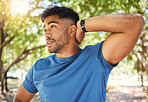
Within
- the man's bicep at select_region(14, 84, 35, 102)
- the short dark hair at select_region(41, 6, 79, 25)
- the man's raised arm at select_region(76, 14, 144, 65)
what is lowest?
the man's bicep at select_region(14, 84, 35, 102)

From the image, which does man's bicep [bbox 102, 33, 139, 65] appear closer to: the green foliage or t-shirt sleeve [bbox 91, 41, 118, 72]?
t-shirt sleeve [bbox 91, 41, 118, 72]

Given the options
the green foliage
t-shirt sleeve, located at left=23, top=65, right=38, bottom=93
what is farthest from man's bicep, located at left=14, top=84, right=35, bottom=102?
the green foliage

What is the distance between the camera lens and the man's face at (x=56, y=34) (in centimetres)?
171

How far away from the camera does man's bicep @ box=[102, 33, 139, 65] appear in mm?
1385

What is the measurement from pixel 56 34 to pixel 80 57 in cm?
36

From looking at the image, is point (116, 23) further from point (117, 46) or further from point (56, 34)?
point (56, 34)

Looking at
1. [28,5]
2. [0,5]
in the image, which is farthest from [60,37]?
[28,5]

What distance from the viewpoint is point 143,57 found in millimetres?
6855

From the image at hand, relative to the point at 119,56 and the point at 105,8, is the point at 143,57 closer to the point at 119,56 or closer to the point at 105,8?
the point at 105,8

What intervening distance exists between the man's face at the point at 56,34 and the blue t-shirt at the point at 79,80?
21cm

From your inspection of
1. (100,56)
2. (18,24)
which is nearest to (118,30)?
(100,56)

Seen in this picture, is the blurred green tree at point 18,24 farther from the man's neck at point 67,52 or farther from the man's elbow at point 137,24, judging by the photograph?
the man's elbow at point 137,24

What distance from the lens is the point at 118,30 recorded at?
4.56 ft

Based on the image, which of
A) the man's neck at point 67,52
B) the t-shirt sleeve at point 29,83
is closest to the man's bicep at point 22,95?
the t-shirt sleeve at point 29,83
